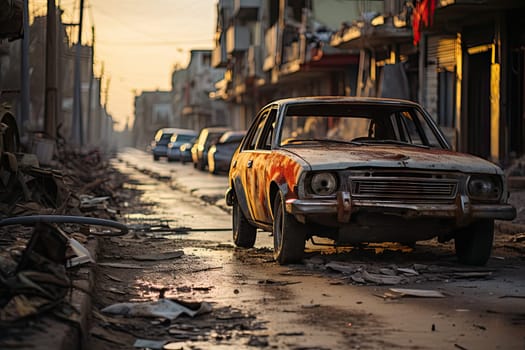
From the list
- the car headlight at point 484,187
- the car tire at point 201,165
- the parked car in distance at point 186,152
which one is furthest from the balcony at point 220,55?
the car headlight at point 484,187

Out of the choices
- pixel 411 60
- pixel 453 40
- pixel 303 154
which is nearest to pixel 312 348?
pixel 303 154

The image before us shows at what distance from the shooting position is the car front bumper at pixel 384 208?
30.1 feet

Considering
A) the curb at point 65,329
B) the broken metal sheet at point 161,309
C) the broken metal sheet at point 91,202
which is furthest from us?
the broken metal sheet at point 91,202

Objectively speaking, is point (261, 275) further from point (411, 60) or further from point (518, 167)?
point (411, 60)

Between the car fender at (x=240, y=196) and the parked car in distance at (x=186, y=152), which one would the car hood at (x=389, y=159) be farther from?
the parked car in distance at (x=186, y=152)

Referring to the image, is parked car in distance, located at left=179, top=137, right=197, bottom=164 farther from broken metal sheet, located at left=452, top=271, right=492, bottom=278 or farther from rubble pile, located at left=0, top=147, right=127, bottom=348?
broken metal sheet, located at left=452, top=271, right=492, bottom=278

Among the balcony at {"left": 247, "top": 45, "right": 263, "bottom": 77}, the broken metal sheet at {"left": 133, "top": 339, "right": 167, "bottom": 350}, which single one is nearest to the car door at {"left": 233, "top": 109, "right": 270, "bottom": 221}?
the broken metal sheet at {"left": 133, "top": 339, "right": 167, "bottom": 350}

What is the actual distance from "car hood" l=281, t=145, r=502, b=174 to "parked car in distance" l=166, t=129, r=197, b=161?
151ft

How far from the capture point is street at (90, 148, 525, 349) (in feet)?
21.0

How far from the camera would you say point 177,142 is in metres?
56.7

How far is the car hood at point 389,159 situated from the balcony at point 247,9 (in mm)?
58497

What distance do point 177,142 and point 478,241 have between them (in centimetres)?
4741

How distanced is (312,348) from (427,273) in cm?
341

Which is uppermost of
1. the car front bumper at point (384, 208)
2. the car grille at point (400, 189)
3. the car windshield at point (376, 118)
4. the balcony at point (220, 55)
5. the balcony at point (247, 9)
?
the balcony at point (247, 9)
